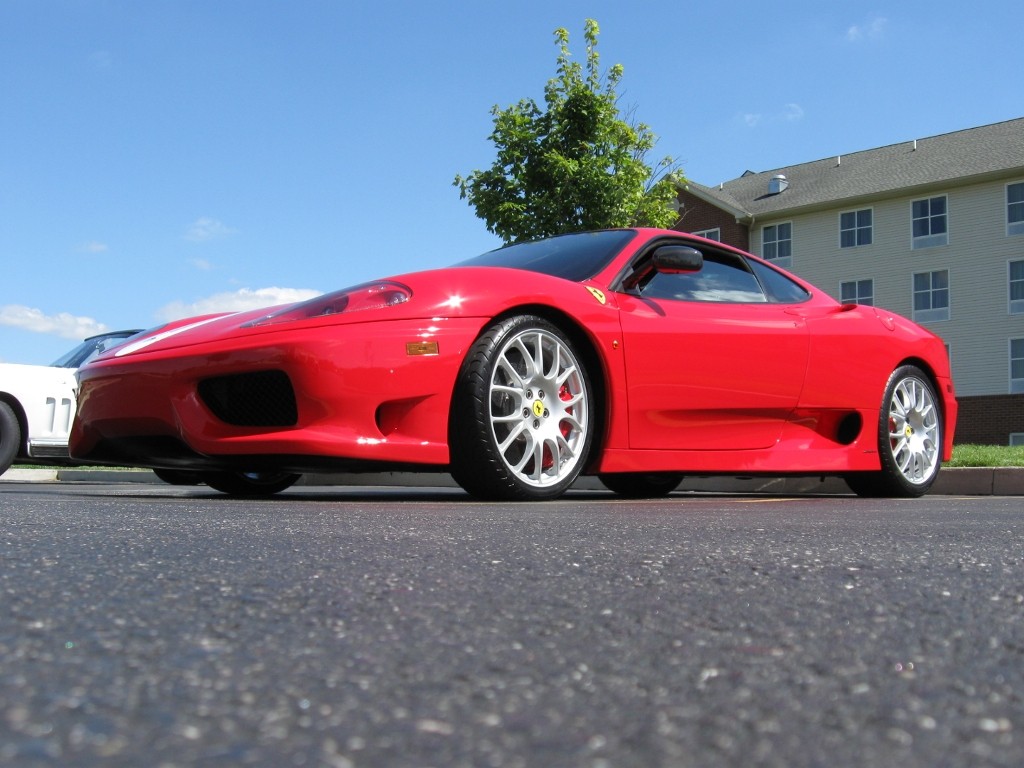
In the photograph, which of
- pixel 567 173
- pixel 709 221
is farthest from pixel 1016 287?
pixel 567 173

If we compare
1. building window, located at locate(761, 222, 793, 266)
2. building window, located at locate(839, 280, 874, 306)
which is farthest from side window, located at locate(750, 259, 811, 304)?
building window, located at locate(761, 222, 793, 266)

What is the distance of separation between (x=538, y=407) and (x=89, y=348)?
6541mm

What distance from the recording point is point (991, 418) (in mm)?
30625

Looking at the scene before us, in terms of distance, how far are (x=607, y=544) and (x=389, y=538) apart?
46 centimetres

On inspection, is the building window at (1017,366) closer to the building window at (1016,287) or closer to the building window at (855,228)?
the building window at (1016,287)

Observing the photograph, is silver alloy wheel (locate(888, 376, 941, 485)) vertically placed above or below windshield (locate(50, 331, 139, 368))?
below

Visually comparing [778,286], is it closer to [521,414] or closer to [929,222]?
[521,414]

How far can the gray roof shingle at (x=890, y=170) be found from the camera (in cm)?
3188

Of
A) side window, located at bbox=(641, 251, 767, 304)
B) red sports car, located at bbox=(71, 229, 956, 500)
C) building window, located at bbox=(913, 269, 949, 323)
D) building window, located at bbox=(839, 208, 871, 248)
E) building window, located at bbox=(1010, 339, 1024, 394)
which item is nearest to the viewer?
red sports car, located at bbox=(71, 229, 956, 500)

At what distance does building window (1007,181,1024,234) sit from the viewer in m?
31.0

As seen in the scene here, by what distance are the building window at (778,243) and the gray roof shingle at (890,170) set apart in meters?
0.81

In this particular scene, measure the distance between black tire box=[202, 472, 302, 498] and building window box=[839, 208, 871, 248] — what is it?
31227 millimetres

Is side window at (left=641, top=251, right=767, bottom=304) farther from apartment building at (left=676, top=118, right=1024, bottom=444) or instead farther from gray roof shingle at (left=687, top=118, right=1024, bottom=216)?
gray roof shingle at (left=687, top=118, right=1024, bottom=216)

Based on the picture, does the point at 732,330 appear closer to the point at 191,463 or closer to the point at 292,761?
the point at 191,463
